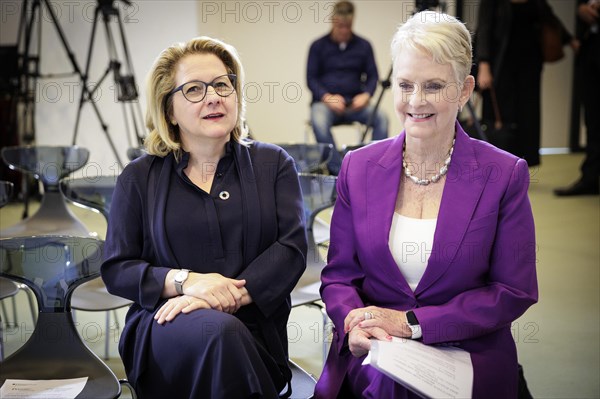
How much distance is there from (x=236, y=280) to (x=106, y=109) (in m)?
4.92

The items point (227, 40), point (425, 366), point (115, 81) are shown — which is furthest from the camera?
point (227, 40)

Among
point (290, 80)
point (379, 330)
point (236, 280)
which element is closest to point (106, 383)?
point (236, 280)

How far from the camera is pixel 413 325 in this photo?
1731 millimetres

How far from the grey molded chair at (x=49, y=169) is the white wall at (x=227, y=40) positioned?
2.27 meters

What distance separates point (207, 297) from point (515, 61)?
5.08 meters

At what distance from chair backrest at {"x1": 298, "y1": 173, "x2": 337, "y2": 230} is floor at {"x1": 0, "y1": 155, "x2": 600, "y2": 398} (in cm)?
69

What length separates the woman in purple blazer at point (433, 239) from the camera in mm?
1722

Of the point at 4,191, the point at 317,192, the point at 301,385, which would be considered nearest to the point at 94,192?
the point at 4,191

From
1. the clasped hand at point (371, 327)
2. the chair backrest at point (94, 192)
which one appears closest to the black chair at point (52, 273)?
the chair backrest at point (94, 192)

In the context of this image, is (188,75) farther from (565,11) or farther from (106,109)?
(565,11)

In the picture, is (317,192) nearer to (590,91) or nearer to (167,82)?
(167,82)

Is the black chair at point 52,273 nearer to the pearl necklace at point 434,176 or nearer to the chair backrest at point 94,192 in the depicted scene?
the chair backrest at point 94,192

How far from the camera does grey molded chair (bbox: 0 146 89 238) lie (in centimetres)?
351

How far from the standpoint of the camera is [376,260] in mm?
1812
